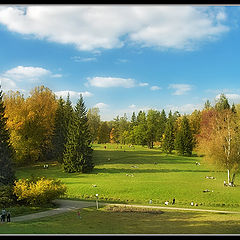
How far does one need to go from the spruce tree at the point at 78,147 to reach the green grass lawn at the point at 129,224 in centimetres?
2386

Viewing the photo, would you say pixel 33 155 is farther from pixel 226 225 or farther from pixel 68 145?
pixel 226 225

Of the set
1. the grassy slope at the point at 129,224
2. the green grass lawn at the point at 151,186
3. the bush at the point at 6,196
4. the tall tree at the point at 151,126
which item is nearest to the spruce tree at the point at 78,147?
the green grass lawn at the point at 151,186

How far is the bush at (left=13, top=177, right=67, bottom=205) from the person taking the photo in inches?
947

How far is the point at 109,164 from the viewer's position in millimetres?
52938

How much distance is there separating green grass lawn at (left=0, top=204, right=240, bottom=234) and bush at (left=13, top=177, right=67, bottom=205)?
3713 mm

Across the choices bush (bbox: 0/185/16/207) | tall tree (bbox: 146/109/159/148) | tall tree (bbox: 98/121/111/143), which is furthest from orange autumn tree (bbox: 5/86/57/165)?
tall tree (bbox: 98/121/111/143)

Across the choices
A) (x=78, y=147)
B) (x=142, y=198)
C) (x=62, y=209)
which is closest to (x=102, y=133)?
(x=78, y=147)

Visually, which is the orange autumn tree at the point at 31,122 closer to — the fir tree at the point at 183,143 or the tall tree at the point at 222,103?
the fir tree at the point at 183,143

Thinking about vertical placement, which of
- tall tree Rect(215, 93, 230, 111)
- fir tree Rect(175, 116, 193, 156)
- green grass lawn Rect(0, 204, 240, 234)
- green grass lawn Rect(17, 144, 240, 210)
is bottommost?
green grass lawn Rect(17, 144, 240, 210)

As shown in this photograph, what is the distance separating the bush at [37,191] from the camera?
78.9 ft

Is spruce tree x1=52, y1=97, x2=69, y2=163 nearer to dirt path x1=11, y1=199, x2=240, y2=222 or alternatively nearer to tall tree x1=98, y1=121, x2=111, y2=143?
dirt path x1=11, y1=199, x2=240, y2=222
